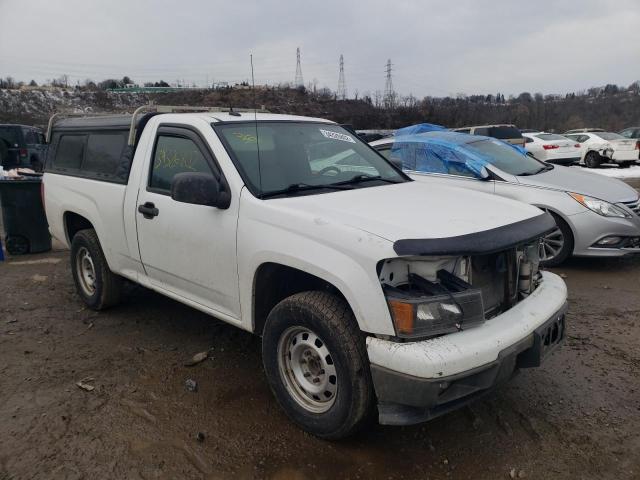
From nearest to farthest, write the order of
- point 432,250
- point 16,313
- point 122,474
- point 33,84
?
1. point 432,250
2. point 122,474
3. point 16,313
4. point 33,84

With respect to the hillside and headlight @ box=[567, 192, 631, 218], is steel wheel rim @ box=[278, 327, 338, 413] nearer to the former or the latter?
headlight @ box=[567, 192, 631, 218]

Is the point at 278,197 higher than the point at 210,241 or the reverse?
higher

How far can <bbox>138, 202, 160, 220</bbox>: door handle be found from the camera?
3786mm

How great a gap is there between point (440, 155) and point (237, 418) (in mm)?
4874

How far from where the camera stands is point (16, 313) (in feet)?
16.6

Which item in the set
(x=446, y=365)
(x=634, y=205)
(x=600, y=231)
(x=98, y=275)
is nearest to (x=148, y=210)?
(x=98, y=275)

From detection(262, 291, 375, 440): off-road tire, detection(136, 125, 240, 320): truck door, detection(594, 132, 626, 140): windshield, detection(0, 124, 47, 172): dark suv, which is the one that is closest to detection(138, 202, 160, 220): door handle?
detection(136, 125, 240, 320): truck door

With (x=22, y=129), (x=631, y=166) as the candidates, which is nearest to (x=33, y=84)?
(x=22, y=129)

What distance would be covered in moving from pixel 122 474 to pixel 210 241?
4.73 ft

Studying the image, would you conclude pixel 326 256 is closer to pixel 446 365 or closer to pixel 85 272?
pixel 446 365

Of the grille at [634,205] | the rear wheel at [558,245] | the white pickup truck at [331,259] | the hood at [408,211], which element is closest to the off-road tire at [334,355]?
the white pickup truck at [331,259]

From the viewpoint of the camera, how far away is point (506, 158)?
6.94 metres

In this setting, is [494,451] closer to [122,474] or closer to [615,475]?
[615,475]

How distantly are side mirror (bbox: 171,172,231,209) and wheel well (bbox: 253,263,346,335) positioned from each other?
21.3 inches
